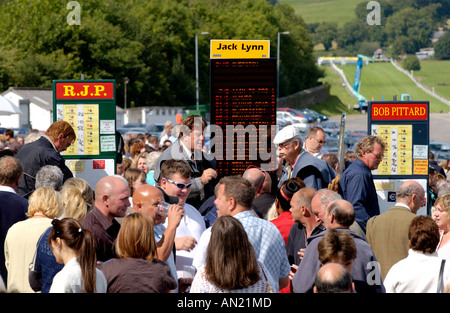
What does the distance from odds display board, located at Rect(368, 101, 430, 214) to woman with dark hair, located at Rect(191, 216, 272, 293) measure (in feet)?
23.4

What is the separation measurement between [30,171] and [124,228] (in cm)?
431

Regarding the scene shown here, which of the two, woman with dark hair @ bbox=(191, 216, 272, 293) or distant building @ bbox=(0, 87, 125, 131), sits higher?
distant building @ bbox=(0, 87, 125, 131)

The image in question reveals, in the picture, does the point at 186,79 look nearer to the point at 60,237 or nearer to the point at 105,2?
the point at 105,2

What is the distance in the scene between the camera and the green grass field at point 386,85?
397 ft

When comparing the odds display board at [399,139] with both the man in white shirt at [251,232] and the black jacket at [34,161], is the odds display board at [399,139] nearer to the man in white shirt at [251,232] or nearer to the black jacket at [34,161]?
the black jacket at [34,161]

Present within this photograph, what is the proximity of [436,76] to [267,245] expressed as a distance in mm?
157969

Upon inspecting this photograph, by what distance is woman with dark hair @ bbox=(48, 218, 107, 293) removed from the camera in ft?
16.3

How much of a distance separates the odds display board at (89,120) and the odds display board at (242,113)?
2.25 m

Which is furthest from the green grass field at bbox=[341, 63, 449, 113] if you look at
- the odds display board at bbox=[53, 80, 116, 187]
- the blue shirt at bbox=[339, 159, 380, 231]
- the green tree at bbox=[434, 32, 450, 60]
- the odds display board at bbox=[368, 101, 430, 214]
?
the blue shirt at bbox=[339, 159, 380, 231]

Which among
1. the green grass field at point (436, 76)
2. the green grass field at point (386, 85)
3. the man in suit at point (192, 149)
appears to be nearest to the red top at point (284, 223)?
the man in suit at point (192, 149)

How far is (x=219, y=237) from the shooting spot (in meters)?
5.07

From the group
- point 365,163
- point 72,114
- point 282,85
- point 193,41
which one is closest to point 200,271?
point 365,163

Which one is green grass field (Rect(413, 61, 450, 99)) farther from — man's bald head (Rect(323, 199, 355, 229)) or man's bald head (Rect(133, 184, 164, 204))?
man's bald head (Rect(133, 184, 164, 204))

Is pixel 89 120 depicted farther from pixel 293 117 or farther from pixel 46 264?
pixel 293 117
